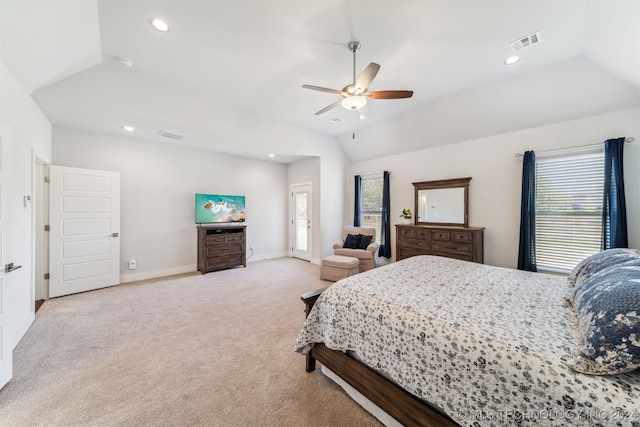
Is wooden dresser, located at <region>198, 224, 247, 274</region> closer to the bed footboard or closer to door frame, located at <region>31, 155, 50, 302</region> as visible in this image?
door frame, located at <region>31, 155, 50, 302</region>

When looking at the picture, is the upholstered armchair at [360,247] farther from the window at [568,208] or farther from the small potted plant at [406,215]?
the window at [568,208]

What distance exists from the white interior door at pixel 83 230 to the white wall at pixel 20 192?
32.6 inches

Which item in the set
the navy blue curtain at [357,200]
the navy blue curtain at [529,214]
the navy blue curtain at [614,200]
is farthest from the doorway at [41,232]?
the navy blue curtain at [614,200]

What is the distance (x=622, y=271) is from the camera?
1290mm

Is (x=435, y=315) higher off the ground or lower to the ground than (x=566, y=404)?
higher

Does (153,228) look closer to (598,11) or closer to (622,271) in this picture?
(622,271)

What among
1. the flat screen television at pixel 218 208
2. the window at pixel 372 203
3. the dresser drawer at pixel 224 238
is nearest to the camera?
the dresser drawer at pixel 224 238

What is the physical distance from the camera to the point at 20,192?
2496 mm

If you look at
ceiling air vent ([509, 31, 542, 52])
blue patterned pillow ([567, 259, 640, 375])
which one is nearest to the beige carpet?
blue patterned pillow ([567, 259, 640, 375])

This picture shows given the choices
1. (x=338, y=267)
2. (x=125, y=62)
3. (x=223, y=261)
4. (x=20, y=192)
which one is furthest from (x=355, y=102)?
(x=223, y=261)

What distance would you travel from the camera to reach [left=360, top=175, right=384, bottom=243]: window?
18.9ft

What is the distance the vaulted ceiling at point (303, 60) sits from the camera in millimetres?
2094

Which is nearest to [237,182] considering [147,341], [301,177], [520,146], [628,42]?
[301,177]

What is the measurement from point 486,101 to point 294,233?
4.95 meters
